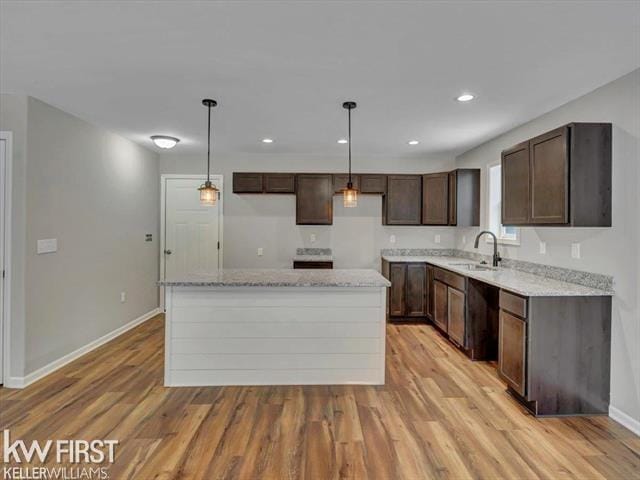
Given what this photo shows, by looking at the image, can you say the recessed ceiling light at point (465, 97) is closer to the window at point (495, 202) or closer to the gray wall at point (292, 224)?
the window at point (495, 202)

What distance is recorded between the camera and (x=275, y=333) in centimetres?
305

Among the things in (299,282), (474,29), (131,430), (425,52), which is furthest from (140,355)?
(474,29)

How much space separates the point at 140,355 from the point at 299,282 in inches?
83.3

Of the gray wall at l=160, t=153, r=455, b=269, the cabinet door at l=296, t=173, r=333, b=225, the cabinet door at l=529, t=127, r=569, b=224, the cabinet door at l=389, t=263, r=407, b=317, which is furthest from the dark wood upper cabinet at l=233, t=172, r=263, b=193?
the cabinet door at l=529, t=127, r=569, b=224

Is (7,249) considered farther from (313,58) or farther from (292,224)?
(292,224)

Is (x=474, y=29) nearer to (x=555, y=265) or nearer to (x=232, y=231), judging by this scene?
(x=555, y=265)

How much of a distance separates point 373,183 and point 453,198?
3.85 feet

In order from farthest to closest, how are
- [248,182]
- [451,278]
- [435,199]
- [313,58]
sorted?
[248,182]
[435,199]
[451,278]
[313,58]

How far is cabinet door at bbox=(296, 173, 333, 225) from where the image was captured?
17.3 ft

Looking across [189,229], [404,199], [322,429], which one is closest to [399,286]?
[404,199]

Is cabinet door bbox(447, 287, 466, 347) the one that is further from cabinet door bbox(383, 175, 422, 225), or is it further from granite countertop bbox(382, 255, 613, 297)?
cabinet door bbox(383, 175, 422, 225)

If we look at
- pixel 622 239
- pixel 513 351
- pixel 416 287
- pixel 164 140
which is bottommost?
pixel 513 351

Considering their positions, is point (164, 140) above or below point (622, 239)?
above

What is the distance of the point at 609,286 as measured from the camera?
2.60 meters
